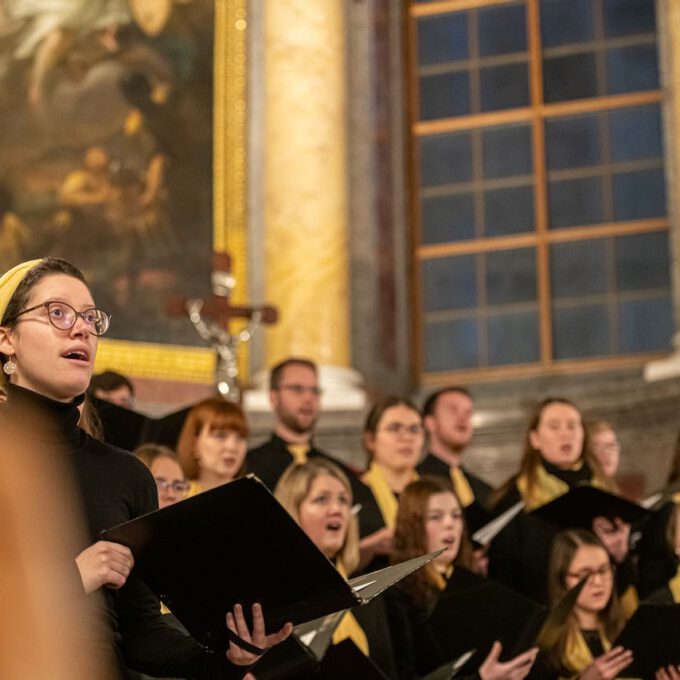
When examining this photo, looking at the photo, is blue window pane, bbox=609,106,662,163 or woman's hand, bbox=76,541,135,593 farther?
blue window pane, bbox=609,106,662,163

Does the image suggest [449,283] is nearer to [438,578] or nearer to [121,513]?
[438,578]

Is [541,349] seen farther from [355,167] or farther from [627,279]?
[355,167]

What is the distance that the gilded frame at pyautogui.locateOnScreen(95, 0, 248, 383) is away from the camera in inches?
379

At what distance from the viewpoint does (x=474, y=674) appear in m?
4.56

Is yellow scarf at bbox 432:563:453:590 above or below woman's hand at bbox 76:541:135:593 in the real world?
below

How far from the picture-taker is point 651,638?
15.6 feet

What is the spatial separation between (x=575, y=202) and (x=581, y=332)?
3.05 feet

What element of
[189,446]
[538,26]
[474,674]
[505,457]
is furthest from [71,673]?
[538,26]

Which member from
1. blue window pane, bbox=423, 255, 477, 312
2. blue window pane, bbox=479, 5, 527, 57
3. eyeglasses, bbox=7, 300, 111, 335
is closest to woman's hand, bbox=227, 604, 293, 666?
eyeglasses, bbox=7, 300, 111, 335

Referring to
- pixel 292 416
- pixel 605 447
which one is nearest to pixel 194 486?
pixel 292 416

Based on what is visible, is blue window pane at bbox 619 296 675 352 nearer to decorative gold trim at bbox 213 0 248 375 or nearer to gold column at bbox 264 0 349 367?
gold column at bbox 264 0 349 367

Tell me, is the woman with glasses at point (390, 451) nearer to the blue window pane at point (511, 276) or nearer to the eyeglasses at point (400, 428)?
the eyeglasses at point (400, 428)

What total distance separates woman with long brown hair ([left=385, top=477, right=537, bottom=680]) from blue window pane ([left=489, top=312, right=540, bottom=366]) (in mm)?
5416

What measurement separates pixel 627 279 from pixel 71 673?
8700mm
